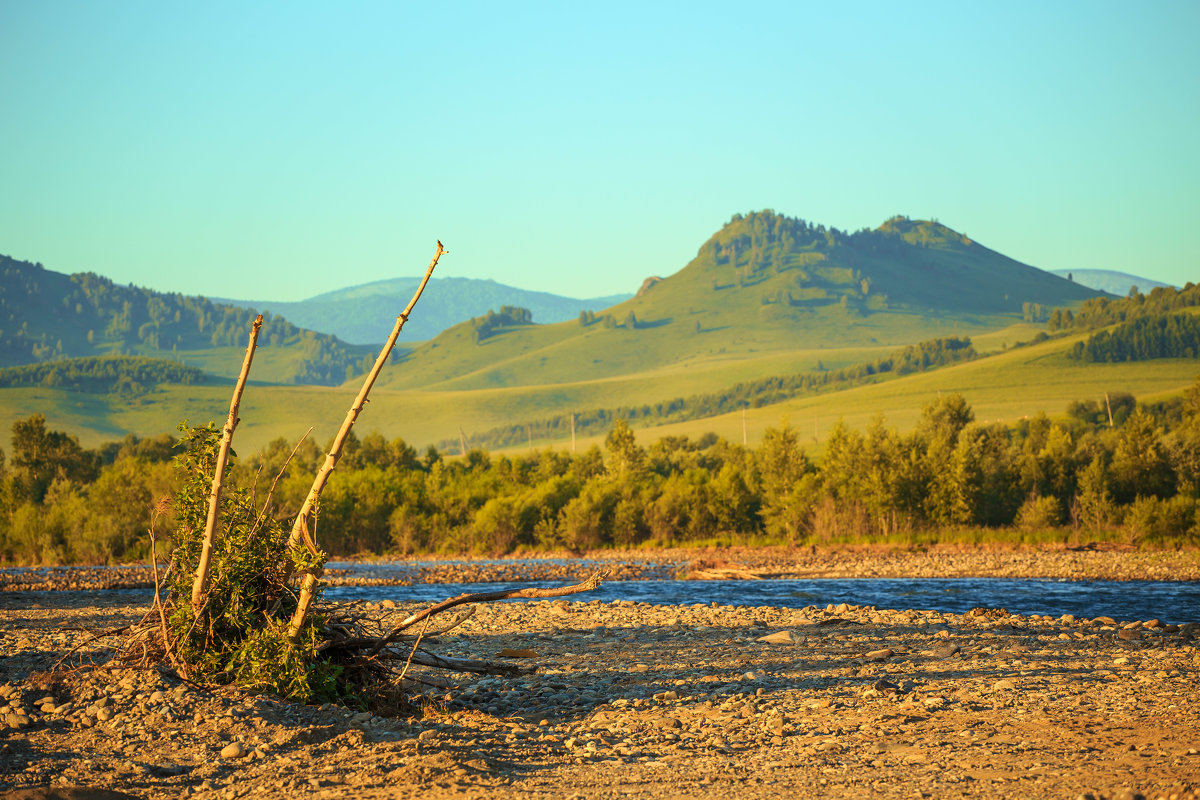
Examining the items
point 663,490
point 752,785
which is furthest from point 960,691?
point 663,490

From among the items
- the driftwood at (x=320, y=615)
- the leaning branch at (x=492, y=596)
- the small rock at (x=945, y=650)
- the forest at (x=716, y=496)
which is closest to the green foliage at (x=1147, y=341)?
the forest at (x=716, y=496)

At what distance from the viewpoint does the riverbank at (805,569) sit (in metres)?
41.8

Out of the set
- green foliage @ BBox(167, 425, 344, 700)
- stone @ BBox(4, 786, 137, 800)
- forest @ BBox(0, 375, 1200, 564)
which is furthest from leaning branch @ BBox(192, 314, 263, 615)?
forest @ BBox(0, 375, 1200, 564)

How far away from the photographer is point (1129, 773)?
9289mm

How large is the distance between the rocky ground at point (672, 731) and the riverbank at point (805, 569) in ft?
84.6

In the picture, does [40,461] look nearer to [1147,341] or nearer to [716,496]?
[716,496]

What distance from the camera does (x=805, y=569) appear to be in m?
48.0

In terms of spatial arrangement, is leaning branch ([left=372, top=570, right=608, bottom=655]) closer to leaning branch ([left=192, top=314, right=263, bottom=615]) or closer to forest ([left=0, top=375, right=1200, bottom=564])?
leaning branch ([left=192, top=314, right=263, bottom=615])

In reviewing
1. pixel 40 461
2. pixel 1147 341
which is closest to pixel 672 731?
pixel 40 461

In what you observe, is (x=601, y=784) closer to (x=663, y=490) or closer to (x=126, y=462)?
(x=663, y=490)

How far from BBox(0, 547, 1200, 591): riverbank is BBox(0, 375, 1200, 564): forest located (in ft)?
16.2

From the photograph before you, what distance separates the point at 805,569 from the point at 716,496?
72.2 feet

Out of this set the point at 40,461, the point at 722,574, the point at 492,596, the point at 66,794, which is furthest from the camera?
the point at 40,461

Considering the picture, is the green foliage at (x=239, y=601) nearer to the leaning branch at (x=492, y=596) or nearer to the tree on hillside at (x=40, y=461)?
the leaning branch at (x=492, y=596)
